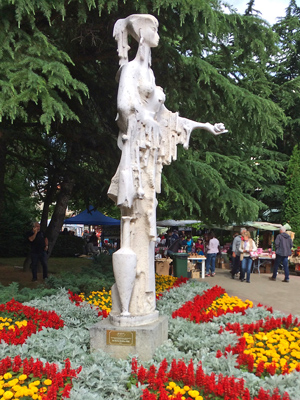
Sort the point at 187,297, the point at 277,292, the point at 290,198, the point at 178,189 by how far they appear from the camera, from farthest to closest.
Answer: the point at 290,198 < the point at 277,292 < the point at 178,189 < the point at 187,297

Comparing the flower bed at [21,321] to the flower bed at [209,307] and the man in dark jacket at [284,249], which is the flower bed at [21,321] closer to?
the flower bed at [209,307]

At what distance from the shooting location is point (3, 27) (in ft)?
17.5

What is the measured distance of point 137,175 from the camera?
14.5 feet

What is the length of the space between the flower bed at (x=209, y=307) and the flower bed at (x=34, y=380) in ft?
7.36

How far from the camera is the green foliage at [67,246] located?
69.2 feet

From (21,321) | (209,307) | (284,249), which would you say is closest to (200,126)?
(209,307)

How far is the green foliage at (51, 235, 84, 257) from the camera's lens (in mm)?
21094

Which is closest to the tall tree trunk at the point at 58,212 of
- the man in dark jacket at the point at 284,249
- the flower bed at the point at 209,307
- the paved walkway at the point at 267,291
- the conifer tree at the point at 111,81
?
the conifer tree at the point at 111,81

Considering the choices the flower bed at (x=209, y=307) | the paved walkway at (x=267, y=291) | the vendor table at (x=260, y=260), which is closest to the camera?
the flower bed at (x=209, y=307)

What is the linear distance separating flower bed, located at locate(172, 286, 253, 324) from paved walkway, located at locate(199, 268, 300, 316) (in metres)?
1.57

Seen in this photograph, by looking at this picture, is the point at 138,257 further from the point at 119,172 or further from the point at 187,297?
the point at 187,297

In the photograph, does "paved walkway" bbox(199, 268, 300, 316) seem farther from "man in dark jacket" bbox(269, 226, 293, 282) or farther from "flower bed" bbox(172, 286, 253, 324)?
"flower bed" bbox(172, 286, 253, 324)

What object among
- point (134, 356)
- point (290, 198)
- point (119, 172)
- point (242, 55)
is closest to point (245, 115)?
point (242, 55)

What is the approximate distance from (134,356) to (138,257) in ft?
3.48
